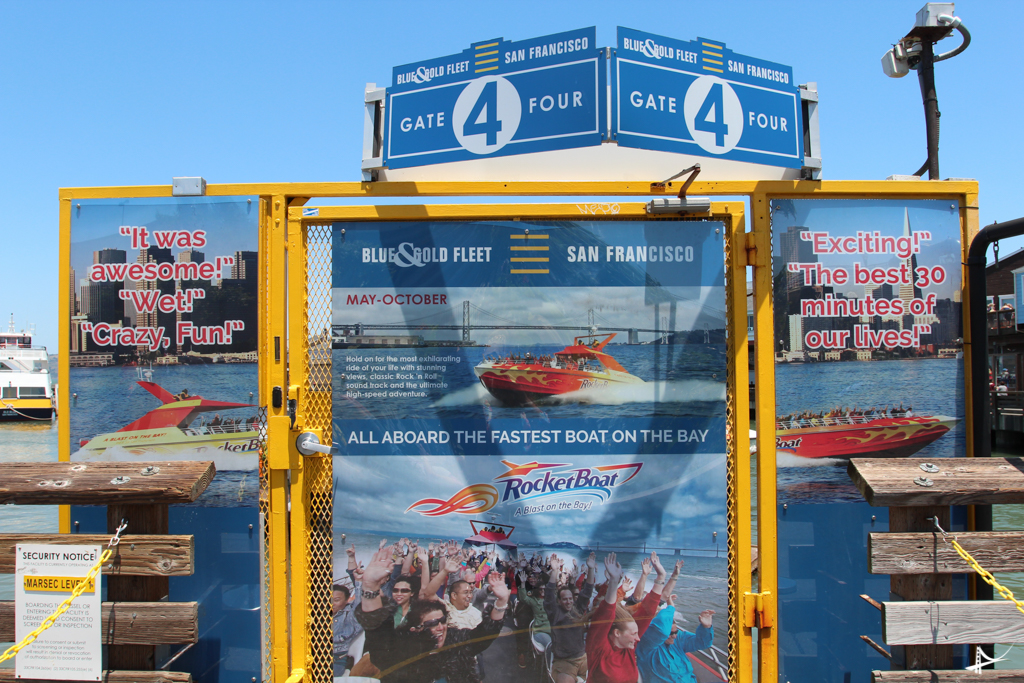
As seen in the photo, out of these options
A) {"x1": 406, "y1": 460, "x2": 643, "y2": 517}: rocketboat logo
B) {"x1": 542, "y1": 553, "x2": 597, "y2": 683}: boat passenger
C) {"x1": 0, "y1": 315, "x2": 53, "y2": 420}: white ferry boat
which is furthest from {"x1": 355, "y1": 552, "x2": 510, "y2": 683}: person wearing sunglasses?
{"x1": 0, "y1": 315, "x2": 53, "y2": 420}: white ferry boat

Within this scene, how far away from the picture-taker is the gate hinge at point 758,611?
318 centimetres

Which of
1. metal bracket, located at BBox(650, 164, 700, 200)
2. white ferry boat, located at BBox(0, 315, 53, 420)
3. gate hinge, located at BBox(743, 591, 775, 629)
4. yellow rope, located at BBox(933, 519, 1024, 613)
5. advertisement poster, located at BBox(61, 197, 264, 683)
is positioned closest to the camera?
yellow rope, located at BBox(933, 519, 1024, 613)

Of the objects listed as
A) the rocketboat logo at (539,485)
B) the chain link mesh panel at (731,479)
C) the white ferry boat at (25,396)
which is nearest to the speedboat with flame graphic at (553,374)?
the rocketboat logo at (539,485)

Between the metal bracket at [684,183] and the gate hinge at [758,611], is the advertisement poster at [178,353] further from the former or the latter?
the gate hinge at [758,611]

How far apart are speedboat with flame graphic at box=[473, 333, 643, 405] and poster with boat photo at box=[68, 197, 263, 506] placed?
1382mm

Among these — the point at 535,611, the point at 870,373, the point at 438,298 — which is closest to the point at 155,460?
the point at 438,298

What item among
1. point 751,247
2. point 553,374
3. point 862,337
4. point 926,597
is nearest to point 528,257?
point 553,374

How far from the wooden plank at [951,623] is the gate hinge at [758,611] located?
0.53 m

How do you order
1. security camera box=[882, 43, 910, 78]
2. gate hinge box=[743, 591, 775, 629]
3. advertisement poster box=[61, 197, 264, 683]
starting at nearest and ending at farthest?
gate hinge box=[743, 591, 775, 629] < advertisement poster box=[61, 197, 264, 683] < security camera box=[882, 43, 910, 78]

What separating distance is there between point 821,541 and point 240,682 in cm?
317

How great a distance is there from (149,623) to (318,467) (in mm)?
986

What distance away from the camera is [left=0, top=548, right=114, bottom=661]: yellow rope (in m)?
2.76

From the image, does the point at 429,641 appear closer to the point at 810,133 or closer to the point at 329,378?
the point at 329,378

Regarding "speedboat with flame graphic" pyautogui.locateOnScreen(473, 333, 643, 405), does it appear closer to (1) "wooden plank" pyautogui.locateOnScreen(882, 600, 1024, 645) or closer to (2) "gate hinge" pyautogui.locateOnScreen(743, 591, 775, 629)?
(2) "gate hinge" pyautogui.locateOnScreen(743, 591, 775, 629)
